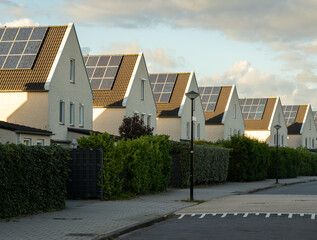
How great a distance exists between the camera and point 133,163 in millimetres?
24797

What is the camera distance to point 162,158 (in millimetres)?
28062

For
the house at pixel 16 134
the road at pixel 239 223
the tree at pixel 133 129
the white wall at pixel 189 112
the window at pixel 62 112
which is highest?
the white wall at pixel 189 112

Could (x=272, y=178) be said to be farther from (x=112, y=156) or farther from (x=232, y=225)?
(x=232, y=225)

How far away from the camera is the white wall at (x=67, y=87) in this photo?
36.2 meters

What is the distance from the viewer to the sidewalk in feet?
41.0

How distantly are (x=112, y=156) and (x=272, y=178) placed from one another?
1207 inches

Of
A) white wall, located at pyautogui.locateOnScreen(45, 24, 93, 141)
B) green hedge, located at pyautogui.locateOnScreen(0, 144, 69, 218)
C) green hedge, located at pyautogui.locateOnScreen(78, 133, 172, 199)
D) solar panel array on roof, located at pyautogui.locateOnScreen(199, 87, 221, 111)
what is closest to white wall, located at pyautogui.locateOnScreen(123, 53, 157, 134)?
white wall, located at pyautogui.locateOnScreen(45, 24, 93, 141)

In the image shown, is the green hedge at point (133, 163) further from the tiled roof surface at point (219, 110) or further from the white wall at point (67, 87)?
the tiled roof surface at point (219, 110)

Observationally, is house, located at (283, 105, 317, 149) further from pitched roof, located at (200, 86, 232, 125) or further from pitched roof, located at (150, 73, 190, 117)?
pitched roof, located at (150, 73, 190, 117)

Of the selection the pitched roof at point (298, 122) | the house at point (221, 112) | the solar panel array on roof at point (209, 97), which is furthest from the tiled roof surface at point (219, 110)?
the pitched roof at point (298, 122)

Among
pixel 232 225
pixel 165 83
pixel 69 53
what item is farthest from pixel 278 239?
pixel 165 83

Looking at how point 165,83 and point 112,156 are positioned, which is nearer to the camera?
point 112,156

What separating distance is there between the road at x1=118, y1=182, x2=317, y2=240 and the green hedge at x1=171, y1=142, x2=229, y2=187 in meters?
11.3

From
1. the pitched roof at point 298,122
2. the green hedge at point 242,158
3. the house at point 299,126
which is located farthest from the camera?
the pitched roof at point 298,122
